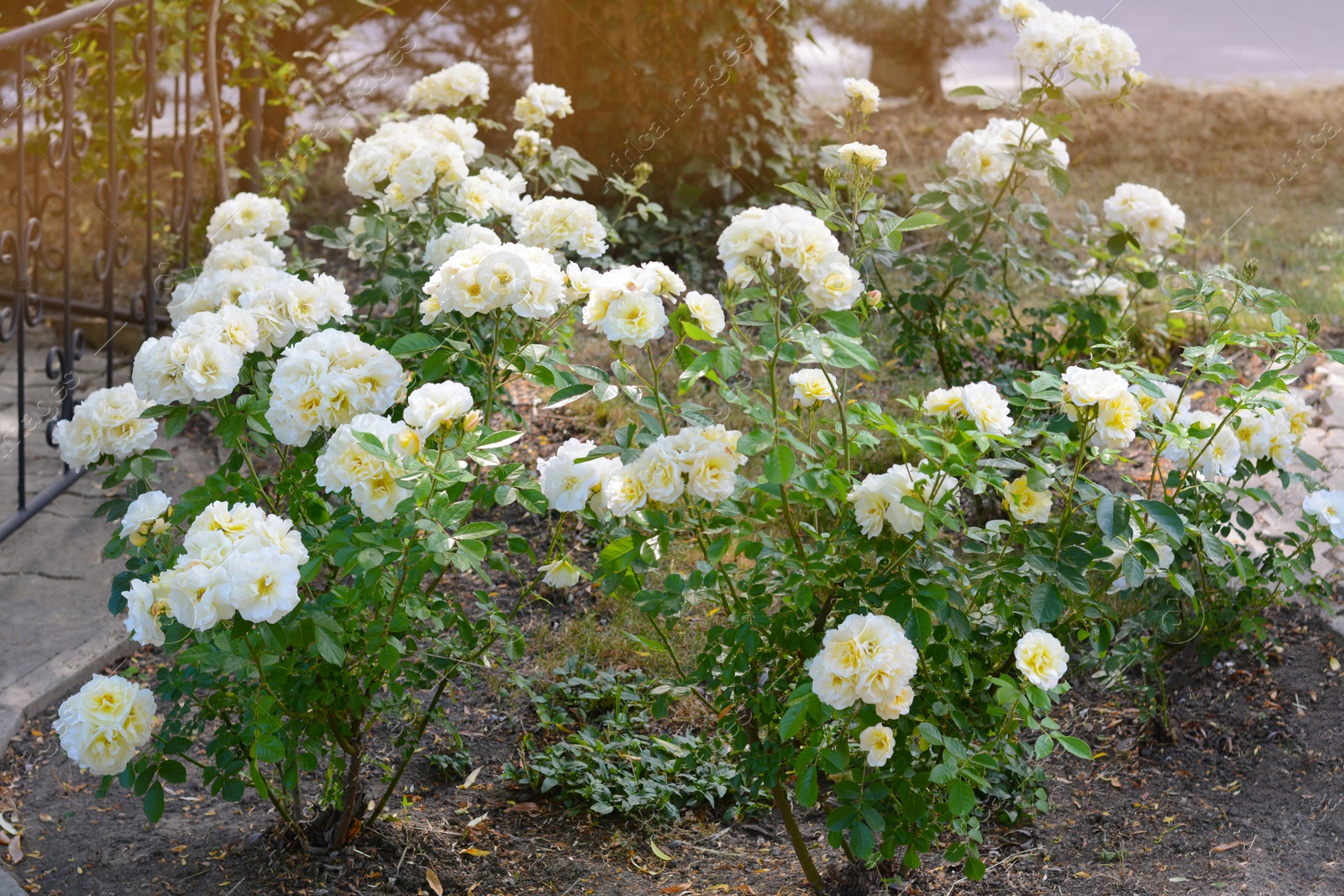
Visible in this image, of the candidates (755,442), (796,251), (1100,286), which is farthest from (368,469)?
(1100,286)

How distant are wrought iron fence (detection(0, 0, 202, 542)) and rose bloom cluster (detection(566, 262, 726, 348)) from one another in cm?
191

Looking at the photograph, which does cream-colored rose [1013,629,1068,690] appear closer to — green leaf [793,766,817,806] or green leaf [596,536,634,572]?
green leaf [793,766,817,806]

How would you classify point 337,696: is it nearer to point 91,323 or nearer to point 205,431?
point 205,431

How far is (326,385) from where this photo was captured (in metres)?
1.70

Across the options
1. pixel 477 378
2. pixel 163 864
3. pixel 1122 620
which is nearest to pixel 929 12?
pixel 1122 620

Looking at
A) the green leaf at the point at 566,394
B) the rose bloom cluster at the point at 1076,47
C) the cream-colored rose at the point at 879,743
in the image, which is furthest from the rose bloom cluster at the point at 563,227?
the rose bloom cluster at the point at 1076,47

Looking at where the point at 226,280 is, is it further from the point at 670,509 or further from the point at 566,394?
the point at 670,509

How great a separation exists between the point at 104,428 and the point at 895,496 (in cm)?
127

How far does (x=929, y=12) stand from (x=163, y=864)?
8.53m

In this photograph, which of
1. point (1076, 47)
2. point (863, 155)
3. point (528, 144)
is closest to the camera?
point (863, 155)

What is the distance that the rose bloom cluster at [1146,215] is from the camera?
2.86m

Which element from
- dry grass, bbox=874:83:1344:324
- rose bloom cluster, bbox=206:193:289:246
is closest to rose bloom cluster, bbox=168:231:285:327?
rose bloom cluster, bbox=206:193:289:246

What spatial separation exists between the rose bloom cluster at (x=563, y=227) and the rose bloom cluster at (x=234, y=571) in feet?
2.48

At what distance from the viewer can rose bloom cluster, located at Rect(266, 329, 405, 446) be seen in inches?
66.9
